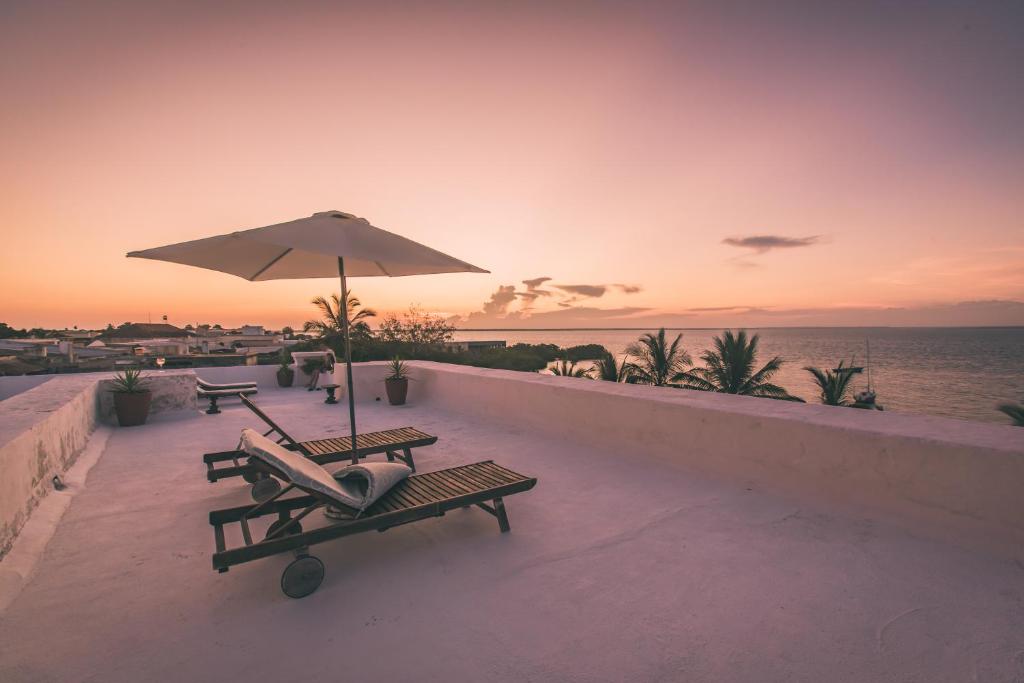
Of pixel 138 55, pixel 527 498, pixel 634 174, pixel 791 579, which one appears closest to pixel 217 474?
pixel 527 498

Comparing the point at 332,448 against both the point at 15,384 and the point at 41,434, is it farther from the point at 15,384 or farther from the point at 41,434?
the point at 15,384

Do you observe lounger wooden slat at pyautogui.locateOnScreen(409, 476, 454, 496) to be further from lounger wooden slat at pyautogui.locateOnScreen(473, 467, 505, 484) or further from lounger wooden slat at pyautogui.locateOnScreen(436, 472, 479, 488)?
lounger wooden slat at pyautogui.locateOnScreen(473, 467, 505, 484)

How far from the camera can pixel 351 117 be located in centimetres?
865

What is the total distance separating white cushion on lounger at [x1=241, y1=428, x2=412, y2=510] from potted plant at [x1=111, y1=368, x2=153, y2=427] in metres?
5.48

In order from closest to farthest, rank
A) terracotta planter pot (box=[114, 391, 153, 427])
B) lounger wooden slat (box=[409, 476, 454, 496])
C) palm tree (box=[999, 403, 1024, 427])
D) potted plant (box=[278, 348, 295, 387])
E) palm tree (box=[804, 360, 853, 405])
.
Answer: lounger wooden slat (box=[409, 476, 454, 496]) → terracotta planter pot (box=[114, 391, 153, 427]) → potted plant (box=[278, 348, 295, 387]) → palm tree (box=[999, 403, 1024, 427]) → palm tree (box=[804, 360, 853, 405])

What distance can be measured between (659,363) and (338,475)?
18.3 meters

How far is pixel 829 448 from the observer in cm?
330

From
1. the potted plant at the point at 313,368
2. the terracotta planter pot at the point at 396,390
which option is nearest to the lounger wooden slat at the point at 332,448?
the terracotta planter pot at the point at 396,390

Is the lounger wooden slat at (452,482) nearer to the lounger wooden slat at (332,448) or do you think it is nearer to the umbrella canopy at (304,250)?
the lounger wooden slat at (332,448)

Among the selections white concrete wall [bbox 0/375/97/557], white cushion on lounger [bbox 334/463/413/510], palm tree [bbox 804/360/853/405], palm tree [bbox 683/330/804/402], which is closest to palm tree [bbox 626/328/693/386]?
palm tree [bbox 683/330/804/402]

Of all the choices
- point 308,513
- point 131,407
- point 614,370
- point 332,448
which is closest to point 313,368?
point 131,407

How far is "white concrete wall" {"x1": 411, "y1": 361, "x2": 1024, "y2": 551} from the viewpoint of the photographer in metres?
2.64

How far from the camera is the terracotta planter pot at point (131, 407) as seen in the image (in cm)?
663

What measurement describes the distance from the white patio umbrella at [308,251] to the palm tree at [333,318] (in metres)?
15.1
